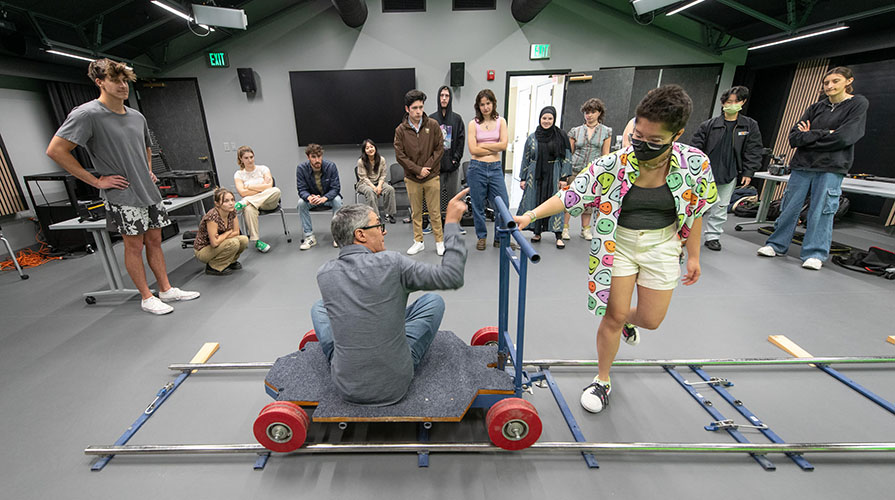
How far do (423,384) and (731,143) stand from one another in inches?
165

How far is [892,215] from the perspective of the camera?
15.2 ft

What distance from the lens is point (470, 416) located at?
185cm

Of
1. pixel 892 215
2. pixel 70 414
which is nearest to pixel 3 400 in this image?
pixel 70 414

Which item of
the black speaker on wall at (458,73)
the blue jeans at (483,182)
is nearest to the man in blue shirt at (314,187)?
the blue jeans at (483,182)

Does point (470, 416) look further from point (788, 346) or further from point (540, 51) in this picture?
point (540, 51)

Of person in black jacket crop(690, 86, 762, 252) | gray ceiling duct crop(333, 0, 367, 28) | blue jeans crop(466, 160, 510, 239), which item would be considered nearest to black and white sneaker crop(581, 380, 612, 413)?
blue jeans crop(466, 160, 510, 239)

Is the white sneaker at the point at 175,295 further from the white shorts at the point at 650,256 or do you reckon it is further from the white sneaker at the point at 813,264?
the white sneaker at the point at 813,264

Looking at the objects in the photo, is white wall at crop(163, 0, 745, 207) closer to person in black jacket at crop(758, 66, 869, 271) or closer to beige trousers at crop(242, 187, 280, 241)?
beige trousers at crop(242, 187, 280, 241)

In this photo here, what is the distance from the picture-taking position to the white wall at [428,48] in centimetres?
567

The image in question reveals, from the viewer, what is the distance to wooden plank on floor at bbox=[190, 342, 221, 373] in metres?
2.34

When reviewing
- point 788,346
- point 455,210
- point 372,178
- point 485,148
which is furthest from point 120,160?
point 788,346

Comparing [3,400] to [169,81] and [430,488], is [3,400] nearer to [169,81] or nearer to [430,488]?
[430,488]

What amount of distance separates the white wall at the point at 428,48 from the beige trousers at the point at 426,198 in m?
2.68

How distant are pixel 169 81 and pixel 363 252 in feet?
22.0
